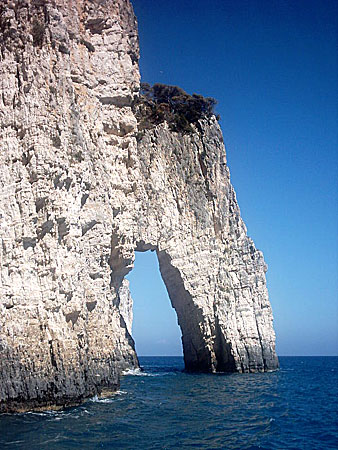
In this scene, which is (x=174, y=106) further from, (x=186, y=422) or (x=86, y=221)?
(x=186, y=422)

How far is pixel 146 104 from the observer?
31.0m

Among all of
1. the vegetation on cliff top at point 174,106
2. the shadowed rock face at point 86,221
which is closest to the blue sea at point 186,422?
the shadowed rock face at point 86,221

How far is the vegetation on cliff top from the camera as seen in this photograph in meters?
30.8

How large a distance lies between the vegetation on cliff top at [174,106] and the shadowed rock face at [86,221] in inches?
63.1

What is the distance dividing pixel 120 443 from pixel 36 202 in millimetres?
8990

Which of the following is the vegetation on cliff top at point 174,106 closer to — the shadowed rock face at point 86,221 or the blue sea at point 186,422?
the shadowed rock face at point 86,221

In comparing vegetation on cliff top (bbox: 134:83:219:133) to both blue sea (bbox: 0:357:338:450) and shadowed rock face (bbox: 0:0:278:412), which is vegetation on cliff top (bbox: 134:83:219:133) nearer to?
shadowed rock face (bbox: 0:0:278:412)

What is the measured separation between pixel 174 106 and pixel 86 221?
1649 centimetres

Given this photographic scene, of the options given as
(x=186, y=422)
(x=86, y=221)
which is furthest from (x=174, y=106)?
(x=186, y=422)

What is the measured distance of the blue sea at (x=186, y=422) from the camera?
11617mm

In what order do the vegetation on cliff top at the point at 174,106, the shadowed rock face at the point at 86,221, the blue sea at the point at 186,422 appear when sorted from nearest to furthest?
the blue sea at the point at 186,422 → the shadowed rock face at the point at 86,221 → the vegetation on cliff top at the point at 174,106

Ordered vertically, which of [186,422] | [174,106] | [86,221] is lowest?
[186,422]

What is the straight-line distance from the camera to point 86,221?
1912cm

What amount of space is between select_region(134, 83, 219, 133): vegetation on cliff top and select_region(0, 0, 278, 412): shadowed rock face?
160cm
